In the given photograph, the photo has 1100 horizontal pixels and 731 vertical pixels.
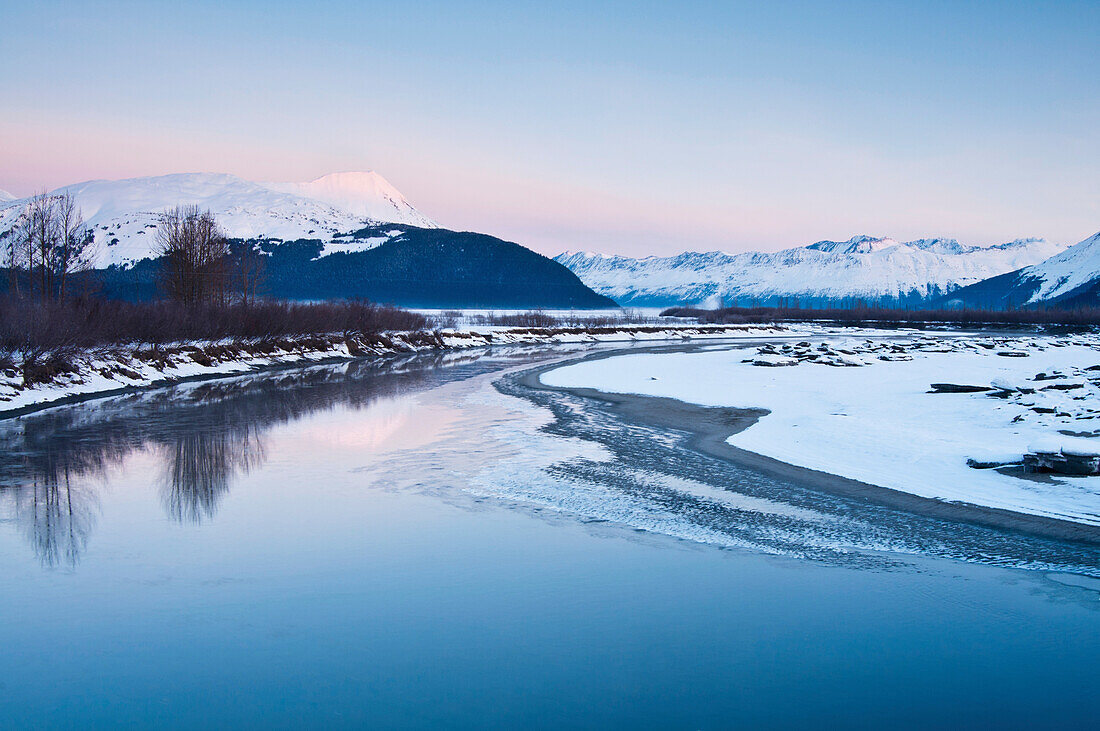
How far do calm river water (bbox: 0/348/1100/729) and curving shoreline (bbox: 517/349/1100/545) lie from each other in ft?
1.43

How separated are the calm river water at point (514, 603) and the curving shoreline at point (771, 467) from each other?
1.43ft

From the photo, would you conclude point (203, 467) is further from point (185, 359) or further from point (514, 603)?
point (185, 359)

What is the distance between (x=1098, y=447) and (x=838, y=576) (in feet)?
24.0

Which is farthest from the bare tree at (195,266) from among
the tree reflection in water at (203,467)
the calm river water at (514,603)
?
the calm river water at (514,603)

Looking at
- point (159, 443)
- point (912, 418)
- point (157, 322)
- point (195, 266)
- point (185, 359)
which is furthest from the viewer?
point (195, 266)

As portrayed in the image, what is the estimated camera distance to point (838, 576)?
8.08m

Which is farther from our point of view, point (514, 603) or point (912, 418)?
point (912, 418)

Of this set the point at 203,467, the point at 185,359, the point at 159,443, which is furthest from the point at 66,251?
the point at 203,467

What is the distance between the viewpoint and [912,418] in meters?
18.1

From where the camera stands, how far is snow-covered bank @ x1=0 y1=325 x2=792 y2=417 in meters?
23.0

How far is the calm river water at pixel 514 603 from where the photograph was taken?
17.8 ft

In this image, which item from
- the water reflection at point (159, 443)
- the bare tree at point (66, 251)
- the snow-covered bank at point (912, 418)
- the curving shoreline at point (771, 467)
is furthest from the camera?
the bare tree at point (66, 251)

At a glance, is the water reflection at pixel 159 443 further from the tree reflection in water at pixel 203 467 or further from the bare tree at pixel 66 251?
the bare tree at pixel 66 251

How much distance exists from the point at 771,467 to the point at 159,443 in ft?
39.4
